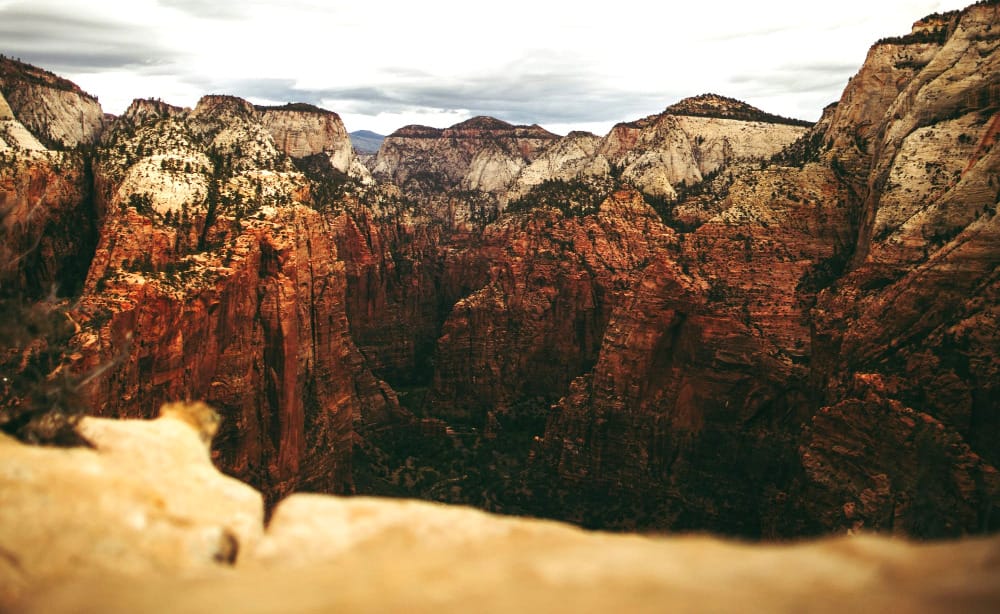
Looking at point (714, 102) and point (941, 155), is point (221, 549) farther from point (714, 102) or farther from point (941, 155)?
point (714, 102)

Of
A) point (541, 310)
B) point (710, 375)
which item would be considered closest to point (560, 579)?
point (710, 375)

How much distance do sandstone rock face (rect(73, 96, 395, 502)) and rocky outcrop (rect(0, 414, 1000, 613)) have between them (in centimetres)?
1651

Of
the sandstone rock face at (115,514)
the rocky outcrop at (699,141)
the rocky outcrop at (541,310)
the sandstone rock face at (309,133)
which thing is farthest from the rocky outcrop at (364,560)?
the sandstone rock face at (309,133)

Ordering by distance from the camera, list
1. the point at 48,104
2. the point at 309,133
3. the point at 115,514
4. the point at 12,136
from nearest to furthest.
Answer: the point at 115,514 → the point at 12,136 → the point at 48,104 → the point at 309,133

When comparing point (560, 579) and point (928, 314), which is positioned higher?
point (928, 314)

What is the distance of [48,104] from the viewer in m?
68.8

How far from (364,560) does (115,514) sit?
160 inches

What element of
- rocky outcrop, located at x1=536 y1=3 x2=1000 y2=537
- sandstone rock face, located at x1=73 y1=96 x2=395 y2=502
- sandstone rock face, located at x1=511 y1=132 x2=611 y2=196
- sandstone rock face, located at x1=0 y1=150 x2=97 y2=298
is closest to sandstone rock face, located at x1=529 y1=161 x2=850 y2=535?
rocky outcrop, located at x1=536 y1=3 x2=1000 y2=537

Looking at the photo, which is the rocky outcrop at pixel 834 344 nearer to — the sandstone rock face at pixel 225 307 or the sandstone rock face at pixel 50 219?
the sandstone rock face at pixel 225 307

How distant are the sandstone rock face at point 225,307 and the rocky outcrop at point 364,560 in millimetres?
16513

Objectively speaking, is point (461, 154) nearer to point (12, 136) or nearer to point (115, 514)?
point (12, 136)

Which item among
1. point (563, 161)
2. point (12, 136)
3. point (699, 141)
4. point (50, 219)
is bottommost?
point (50, 219)

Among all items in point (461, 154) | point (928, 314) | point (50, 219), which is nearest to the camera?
point (928, 314)

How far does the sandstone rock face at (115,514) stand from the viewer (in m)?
8.88
